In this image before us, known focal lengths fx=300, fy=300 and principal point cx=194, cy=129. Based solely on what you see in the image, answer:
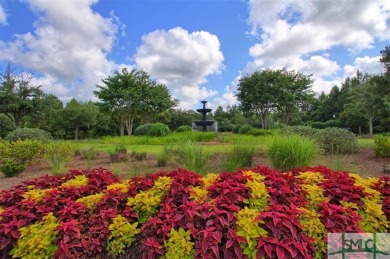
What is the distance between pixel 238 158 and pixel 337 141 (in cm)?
543

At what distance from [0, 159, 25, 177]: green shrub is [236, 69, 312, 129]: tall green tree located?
23610 millimetres

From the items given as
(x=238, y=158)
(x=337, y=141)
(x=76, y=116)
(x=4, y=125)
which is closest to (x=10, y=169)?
(x=238, y=158)

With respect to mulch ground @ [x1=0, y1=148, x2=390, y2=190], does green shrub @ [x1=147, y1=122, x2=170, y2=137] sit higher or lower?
higher

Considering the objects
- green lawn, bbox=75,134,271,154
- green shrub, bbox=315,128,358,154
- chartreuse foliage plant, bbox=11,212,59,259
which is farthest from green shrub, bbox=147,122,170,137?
chartreuse foliage plant, bbox=11,212,59,259

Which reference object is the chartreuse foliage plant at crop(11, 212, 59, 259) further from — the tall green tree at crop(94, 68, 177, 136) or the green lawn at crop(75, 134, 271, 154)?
the tall green tree at crop(94, 68, 177, 136)

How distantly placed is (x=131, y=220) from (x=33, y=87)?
84.1 feet

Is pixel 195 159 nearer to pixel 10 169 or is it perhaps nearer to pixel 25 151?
pixel 10 169

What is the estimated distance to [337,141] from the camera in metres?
9.51

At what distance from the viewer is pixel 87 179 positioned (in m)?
2.97

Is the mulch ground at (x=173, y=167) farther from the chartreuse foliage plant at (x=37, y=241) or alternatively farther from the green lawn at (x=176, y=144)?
the chartreuse foliage plant at (x=37, y=241)

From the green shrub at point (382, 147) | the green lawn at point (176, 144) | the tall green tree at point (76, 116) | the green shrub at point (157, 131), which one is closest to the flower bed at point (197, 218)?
the green lawn at point (176, 144)

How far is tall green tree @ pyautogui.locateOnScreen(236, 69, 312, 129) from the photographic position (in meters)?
27.8

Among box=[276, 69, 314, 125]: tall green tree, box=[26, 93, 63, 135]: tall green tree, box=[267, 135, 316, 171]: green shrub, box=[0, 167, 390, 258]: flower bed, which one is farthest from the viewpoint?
box=[276, 69, 314, 125]: tall green tree

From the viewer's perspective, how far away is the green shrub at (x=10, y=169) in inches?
251
